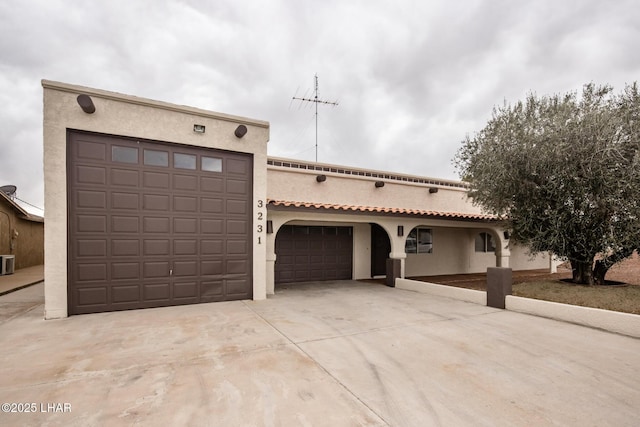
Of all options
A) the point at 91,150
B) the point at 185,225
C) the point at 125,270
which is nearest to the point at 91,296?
the point at 125,270

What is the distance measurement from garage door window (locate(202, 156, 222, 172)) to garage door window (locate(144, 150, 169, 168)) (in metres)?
0.98

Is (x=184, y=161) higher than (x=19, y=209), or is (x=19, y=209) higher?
(x=184, y=161)

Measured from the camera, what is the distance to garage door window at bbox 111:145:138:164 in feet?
24.9

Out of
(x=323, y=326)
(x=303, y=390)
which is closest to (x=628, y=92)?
(x=323, y=326)

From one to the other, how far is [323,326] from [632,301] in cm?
739

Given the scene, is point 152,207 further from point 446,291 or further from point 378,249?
point 378,249

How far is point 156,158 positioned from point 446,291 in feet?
32.5

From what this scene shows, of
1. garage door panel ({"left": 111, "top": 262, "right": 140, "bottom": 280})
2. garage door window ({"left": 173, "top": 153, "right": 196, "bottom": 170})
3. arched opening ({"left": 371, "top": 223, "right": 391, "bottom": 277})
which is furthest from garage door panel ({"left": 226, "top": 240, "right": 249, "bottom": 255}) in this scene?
arched opening ({"left": 371, "top": 223, "right": 391, "bottom": 277})

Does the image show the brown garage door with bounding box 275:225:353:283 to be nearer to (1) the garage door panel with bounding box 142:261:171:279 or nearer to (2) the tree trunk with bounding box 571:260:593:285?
(1) the garage door panel with bounding box 142:261:171:279

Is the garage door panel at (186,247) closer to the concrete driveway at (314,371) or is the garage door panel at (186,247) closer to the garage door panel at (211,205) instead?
the garage door panel at (211,205)

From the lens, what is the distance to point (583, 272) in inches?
357

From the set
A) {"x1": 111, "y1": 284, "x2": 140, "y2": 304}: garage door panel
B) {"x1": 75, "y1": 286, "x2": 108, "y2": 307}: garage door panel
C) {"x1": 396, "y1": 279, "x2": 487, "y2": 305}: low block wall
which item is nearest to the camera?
{"x1": 75, "y1": 286, "x2": 108, "y2": 307}: garage door panel

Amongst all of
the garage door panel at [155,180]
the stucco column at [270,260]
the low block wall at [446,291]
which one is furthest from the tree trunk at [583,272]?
the garage door panel at [155,180]

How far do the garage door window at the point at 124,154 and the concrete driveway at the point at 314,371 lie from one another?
13.1 ft
